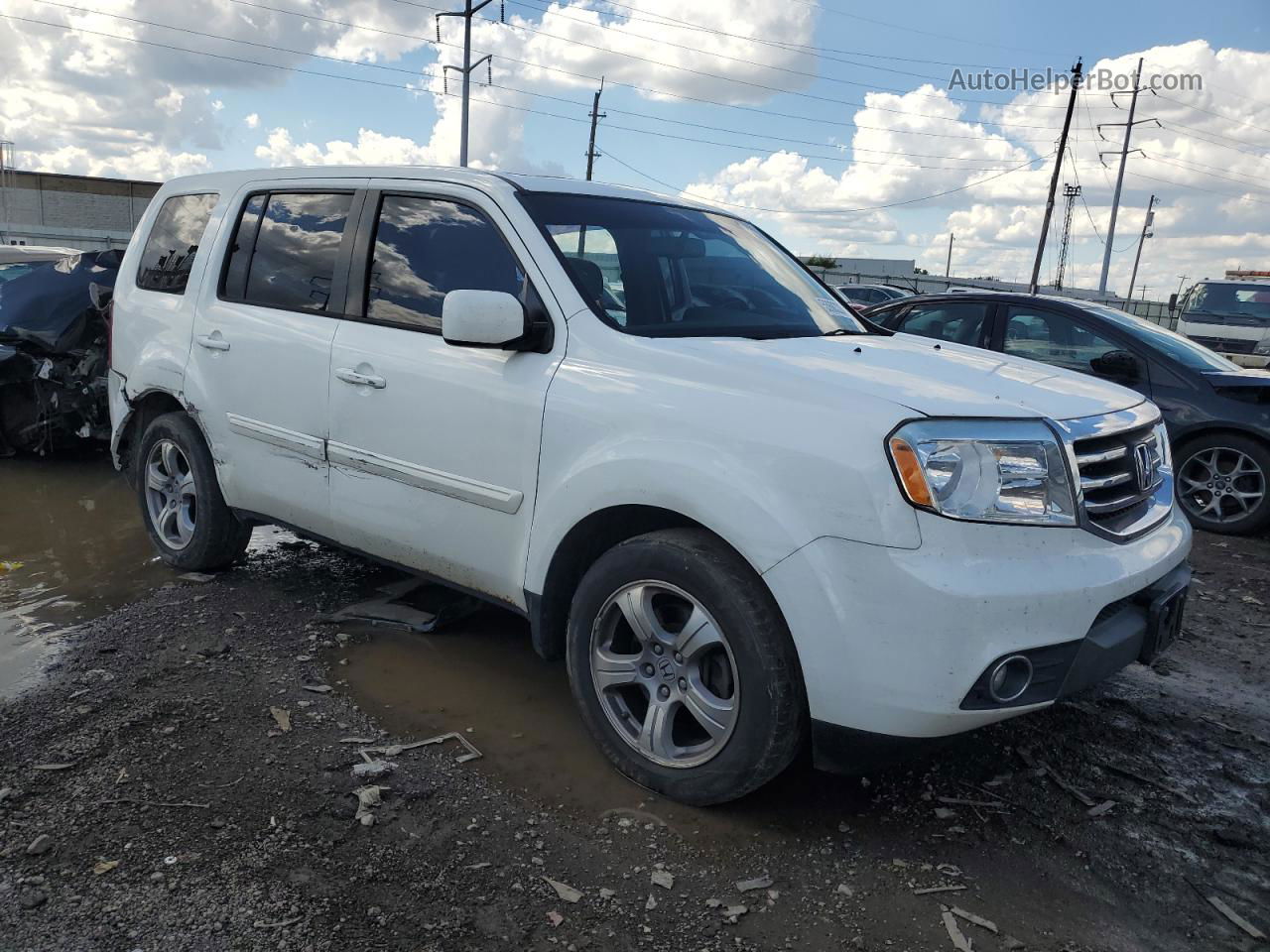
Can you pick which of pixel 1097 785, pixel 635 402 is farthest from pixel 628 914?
pixel 1097 785

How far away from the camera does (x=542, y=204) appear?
3.60m

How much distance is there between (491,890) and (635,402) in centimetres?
140

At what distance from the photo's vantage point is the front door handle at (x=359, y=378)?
369 cm

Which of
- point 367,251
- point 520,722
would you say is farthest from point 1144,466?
point 367,251

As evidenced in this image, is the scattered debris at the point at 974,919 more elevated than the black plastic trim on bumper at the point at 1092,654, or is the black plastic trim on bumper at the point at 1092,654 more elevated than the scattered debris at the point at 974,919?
the black plastic trim on bumper at the point at 1092,654

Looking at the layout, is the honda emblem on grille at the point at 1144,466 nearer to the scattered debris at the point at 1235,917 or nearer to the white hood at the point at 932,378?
the white hood at the point at 932,378

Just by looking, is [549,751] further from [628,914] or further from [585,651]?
[628,914]

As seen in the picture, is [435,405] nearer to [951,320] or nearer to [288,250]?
[288,250]

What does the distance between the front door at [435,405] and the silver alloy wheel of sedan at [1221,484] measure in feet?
18.5

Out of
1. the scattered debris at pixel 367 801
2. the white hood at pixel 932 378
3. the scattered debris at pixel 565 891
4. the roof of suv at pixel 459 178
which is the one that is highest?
the roof of suv at pixel 459 178

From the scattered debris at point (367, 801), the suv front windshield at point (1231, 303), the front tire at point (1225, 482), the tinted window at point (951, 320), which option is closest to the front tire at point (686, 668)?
the scattered debris at point (367, 801)

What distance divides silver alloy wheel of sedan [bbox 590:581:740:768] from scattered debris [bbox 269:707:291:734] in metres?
1.13

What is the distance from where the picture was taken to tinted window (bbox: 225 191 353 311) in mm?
4066

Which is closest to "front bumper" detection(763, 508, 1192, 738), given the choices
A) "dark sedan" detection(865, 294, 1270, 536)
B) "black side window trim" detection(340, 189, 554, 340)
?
"black side window trim" detection(340, 189, 554, 340)
